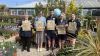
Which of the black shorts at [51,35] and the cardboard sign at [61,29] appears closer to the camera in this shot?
the cardboard sign at [61,29]

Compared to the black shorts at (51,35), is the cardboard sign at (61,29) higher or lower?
higher

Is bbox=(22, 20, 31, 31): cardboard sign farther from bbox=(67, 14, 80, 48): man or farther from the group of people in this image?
bbox=(67, 14, 80, 48): man

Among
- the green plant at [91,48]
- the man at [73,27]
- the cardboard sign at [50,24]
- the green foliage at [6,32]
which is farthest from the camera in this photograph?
the green foliage at [6,32]

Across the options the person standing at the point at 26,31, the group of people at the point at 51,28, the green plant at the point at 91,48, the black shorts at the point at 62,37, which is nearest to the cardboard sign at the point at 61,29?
the group of people at the point at 51,28

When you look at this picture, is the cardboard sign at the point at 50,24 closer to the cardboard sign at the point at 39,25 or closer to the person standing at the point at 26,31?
the cardboard sign at the point at 39,25

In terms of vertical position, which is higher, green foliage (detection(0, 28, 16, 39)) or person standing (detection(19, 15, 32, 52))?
person standing (detection(19, 15, 32, 52))

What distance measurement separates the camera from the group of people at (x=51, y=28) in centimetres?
1381

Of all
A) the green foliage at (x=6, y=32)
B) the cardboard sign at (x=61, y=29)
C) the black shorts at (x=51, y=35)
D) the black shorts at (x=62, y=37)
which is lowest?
the green foliage at (x=6, y=32)

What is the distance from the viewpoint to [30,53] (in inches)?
541

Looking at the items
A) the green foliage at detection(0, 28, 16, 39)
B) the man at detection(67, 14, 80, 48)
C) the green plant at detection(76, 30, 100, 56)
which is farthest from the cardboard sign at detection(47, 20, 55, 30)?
the green foliage at detection(0, 28, 16, 39)

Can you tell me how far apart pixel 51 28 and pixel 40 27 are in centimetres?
44

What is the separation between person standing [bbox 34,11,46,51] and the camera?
1398 centimetres

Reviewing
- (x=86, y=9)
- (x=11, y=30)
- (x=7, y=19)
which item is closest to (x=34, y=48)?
(x=11, y=30)

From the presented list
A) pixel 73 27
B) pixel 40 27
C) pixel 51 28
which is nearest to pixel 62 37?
pixel 51 28
